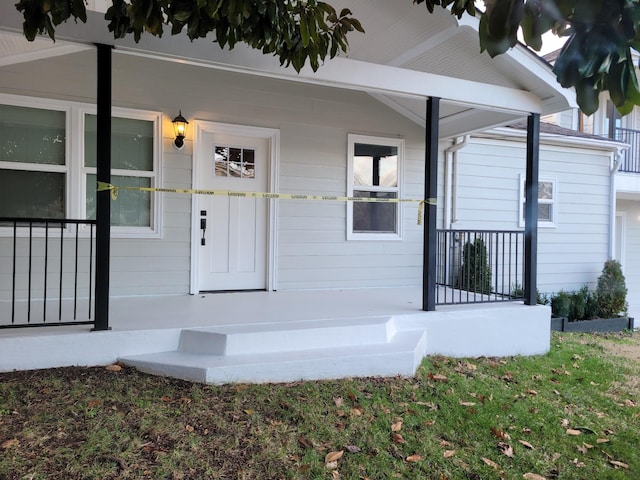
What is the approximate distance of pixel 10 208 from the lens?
5059 mm

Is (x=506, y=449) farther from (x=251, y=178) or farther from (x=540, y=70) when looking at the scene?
(x=251, y=178)

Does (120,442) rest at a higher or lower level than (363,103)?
lower

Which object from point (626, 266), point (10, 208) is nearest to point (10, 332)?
point (10, 208)

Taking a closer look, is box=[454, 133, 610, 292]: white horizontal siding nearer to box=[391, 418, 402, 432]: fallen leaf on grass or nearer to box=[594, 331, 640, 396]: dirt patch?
box=[594, 331, 640, 396]: dirt patch

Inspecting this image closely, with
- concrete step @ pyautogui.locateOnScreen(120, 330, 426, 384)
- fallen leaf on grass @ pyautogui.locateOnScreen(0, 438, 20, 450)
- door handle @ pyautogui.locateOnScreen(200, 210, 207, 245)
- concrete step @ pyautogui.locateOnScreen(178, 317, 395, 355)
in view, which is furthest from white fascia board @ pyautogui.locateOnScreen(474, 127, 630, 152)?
fallen leaf on grass @ pyautogui.locateOnScreen(0, 438, 20, 450)

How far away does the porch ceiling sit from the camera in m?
4.24

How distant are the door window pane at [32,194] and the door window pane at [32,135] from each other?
0.52 feet

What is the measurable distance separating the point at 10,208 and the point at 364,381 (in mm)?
4107

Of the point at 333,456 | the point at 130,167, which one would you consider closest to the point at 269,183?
the point at 130,167

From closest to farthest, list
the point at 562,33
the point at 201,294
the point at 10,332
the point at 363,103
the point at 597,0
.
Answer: the point at 597,0 → the point at 562,33 → the point at 10,332 → the point at 201,294 → the point at 363,103

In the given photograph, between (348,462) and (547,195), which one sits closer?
(348,462)

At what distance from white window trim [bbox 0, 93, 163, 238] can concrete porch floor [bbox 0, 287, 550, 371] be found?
107 cm

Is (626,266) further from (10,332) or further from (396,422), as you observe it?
(10,332)

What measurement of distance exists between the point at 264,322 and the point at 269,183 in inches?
98.7
